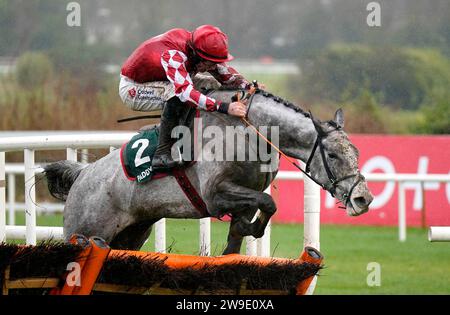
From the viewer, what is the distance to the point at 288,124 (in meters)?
5.80

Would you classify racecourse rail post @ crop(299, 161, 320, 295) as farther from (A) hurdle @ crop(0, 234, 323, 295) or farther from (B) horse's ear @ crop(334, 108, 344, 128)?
(A) hurdle @ crop(0, 234, 323, 295)

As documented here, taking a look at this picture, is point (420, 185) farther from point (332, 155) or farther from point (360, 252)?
point (332, 155)

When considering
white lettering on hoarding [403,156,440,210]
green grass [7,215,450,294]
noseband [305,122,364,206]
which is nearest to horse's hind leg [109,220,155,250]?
green grass [7,215,450,294]

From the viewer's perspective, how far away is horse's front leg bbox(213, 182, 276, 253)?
570cm

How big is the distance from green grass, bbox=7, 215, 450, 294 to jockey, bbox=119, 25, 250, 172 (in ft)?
4.12

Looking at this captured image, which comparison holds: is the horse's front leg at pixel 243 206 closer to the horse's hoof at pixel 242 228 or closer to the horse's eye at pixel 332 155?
the horse's hoof at pixel 242 228

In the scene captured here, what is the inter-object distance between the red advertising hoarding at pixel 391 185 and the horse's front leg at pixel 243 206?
6608mm

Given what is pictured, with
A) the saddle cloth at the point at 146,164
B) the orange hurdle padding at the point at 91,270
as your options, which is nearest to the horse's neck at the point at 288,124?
the saddle cloth at the point at 146,164

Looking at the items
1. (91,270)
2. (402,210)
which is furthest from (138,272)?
(402,210)

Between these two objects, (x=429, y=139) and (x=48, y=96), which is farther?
(x=48, y=96)

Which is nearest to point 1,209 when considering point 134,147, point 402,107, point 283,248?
point 134,147

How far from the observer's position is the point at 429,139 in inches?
495
